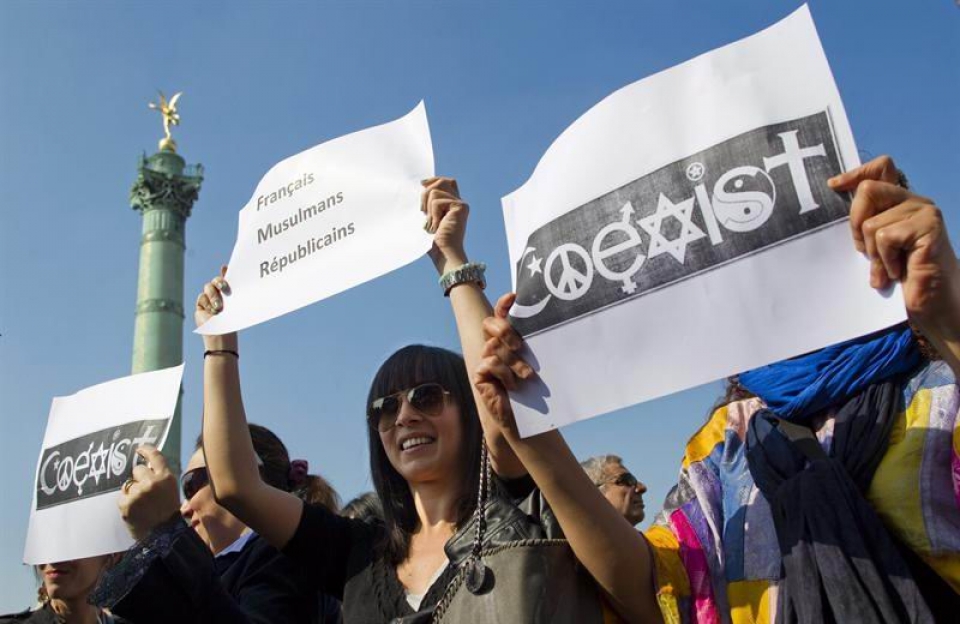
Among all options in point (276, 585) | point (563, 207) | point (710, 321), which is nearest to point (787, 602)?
point (710, 321)

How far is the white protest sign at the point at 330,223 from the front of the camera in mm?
2129

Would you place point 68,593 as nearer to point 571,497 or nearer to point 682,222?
point 571,497

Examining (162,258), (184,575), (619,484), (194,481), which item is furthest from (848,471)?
(162,258)

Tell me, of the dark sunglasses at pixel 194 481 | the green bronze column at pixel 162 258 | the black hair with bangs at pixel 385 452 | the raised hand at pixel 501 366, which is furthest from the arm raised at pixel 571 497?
the green bronze column at pixel 162 258

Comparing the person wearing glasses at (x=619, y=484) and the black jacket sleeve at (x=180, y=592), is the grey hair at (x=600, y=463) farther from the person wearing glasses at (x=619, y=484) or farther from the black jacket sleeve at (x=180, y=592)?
the black jacket sleeve at (x=180, y=592)

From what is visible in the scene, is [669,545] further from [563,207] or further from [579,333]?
[563,207]

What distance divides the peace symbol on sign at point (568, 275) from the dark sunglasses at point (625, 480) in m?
3.66

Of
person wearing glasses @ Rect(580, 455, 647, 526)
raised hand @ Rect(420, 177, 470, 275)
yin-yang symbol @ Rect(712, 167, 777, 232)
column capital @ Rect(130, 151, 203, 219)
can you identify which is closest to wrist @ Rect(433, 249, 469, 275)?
raised hand @ Rect(420, 177, 470, 275)

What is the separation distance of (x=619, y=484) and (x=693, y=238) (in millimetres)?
3852

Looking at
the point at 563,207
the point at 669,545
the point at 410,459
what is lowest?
→ the point at 669,545

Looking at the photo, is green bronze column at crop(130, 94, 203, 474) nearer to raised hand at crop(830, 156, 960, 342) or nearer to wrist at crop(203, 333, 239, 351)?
wrist at crop(203, 333, 239, 351)

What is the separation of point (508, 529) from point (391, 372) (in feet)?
2.49

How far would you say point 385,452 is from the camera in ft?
7.88

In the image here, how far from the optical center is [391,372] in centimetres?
238
